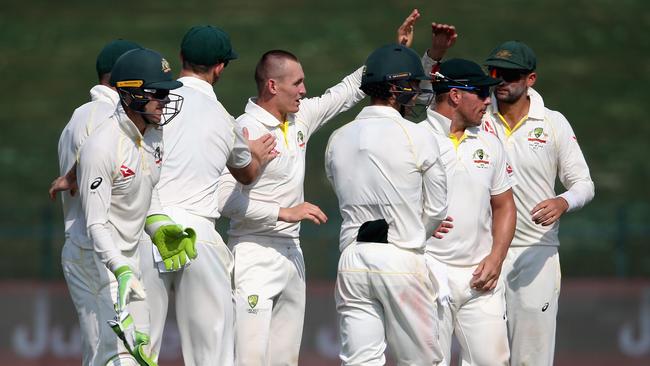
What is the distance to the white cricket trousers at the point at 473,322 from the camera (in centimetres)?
786

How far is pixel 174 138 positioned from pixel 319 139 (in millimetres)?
15534

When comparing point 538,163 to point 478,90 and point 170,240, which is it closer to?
point 478,90

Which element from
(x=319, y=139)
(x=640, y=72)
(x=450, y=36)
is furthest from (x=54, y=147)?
(x=450, y=36)

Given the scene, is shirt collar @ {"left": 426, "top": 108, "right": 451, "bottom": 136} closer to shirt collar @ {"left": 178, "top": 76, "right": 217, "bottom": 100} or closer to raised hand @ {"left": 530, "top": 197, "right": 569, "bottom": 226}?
raised hand @ {"left": 530, "top": 197, "right": 569, "bottom": 226}

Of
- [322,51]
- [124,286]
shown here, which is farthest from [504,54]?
[322,51]

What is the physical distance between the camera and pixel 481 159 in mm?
7992

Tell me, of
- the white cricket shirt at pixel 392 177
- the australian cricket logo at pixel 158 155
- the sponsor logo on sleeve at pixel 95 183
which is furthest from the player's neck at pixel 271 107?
the sponsor logo on sleeve at pixel 95 183

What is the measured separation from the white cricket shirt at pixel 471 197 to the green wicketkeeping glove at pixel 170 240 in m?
1.74

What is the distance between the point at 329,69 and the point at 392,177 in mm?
20086

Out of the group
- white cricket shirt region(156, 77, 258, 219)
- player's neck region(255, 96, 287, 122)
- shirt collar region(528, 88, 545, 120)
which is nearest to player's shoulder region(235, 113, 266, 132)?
player's neck region(255, 96, 287, 122)

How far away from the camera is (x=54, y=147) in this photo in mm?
24359

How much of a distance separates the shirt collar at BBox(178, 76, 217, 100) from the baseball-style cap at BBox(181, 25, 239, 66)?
0.10 m

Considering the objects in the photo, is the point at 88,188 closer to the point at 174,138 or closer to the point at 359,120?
the point at 174,138

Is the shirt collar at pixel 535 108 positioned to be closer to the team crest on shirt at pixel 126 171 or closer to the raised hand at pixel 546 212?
the raised hand at pixel 546 212
